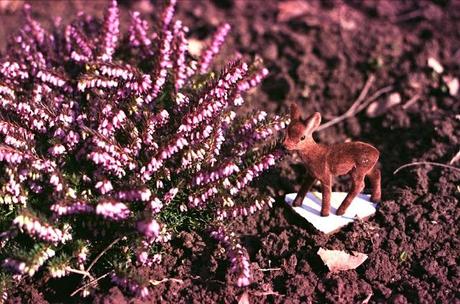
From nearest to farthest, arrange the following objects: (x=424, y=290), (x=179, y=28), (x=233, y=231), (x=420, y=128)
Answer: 1. (x=424, y=290)
2. (x=233, y=231)
3. (x=179, y=28)
4. (x=420, y=128)

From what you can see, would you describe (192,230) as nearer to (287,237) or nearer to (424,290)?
(287,237)

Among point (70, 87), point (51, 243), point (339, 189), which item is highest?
point (70, 87)

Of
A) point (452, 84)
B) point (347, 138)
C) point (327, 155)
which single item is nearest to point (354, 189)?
point (327, 155)

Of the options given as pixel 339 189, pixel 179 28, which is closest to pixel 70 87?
pixel 179 28

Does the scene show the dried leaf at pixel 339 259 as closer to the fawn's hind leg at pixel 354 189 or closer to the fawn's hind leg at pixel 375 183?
the fawn's hind leg at pixel 354 189

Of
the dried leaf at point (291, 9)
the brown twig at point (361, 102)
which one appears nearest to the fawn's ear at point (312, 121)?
the brown twig at point (361, 102)

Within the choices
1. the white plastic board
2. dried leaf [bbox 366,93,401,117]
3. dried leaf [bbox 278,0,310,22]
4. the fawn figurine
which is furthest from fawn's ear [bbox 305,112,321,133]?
dried leaf [bbox 278,0,310,22]
